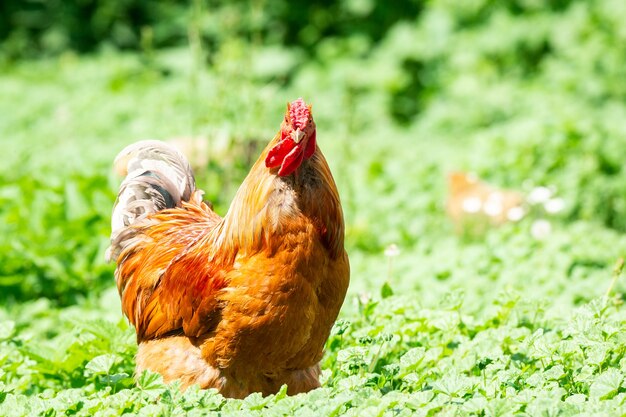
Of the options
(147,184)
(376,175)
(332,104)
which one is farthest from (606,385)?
(332,104)

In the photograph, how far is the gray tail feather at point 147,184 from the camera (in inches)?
182

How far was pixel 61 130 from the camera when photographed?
9828mm

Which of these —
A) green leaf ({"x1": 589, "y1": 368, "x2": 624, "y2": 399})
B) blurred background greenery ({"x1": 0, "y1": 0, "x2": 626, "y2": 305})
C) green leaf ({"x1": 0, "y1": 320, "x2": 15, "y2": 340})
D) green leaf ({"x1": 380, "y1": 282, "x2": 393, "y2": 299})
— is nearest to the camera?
green leaf ({"x1": 589, "y1": 368, "x2": 624, "y2": 399})

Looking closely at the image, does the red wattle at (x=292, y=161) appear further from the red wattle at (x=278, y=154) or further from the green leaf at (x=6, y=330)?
the green leaf at (x=6, y=330)

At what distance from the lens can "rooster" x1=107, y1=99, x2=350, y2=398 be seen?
3609 millimetres

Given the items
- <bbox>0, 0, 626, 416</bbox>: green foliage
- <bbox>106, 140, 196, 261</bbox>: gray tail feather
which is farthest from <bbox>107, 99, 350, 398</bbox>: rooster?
<bbox>106, 140, 196, 261</bbox>: gray tail feather

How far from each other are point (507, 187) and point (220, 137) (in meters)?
2.63

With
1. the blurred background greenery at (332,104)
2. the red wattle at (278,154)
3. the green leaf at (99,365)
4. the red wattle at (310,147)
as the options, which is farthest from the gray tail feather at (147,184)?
the blurred background greenery at (332,104)

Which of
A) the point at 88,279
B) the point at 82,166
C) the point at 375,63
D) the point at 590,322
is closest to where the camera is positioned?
the point at 590,322

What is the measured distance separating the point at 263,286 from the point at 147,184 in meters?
1.34

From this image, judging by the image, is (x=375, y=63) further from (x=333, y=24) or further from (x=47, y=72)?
(x=47, y=72)

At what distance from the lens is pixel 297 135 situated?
11.6 ft

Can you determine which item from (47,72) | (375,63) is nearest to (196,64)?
(375,63)

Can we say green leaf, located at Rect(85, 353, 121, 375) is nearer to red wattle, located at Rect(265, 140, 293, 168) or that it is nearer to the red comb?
red wattle, located at Rect(265, 140, 293, 168)
